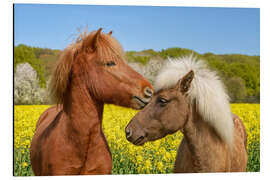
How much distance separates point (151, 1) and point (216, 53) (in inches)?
46.0

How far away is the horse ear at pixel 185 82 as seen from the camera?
2.63 metres

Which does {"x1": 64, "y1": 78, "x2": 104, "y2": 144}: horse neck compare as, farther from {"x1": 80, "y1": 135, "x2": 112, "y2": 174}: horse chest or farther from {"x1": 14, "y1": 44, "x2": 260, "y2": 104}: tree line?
{"x1": 14, "y1": 44, "x2": 260, "y2": 104}: tree line

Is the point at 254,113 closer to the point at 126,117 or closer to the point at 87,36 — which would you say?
the point at 126,117

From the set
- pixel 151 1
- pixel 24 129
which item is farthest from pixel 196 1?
pixel 24 129

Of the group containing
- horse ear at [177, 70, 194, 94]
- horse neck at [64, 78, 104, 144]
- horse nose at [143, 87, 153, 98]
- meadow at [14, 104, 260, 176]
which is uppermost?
horse ear at [177, 70, 194, 94]

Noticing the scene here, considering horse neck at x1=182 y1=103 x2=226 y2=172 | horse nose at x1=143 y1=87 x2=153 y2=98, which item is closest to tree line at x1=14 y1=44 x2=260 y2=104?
horse neck at x1=182 y1=103 x2=226 y2=172

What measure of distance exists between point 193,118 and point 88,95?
1065 mm

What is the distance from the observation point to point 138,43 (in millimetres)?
3734

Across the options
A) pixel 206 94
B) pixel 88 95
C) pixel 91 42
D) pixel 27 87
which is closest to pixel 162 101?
pixel 206 94

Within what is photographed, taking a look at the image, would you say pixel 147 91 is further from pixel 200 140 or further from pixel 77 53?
pixel 200 140

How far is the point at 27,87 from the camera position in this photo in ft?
11.8

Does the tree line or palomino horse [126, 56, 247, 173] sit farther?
the tree line

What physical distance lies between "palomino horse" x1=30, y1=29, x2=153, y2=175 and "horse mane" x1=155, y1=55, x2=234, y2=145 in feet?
1.77

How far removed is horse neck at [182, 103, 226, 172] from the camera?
2.67m
